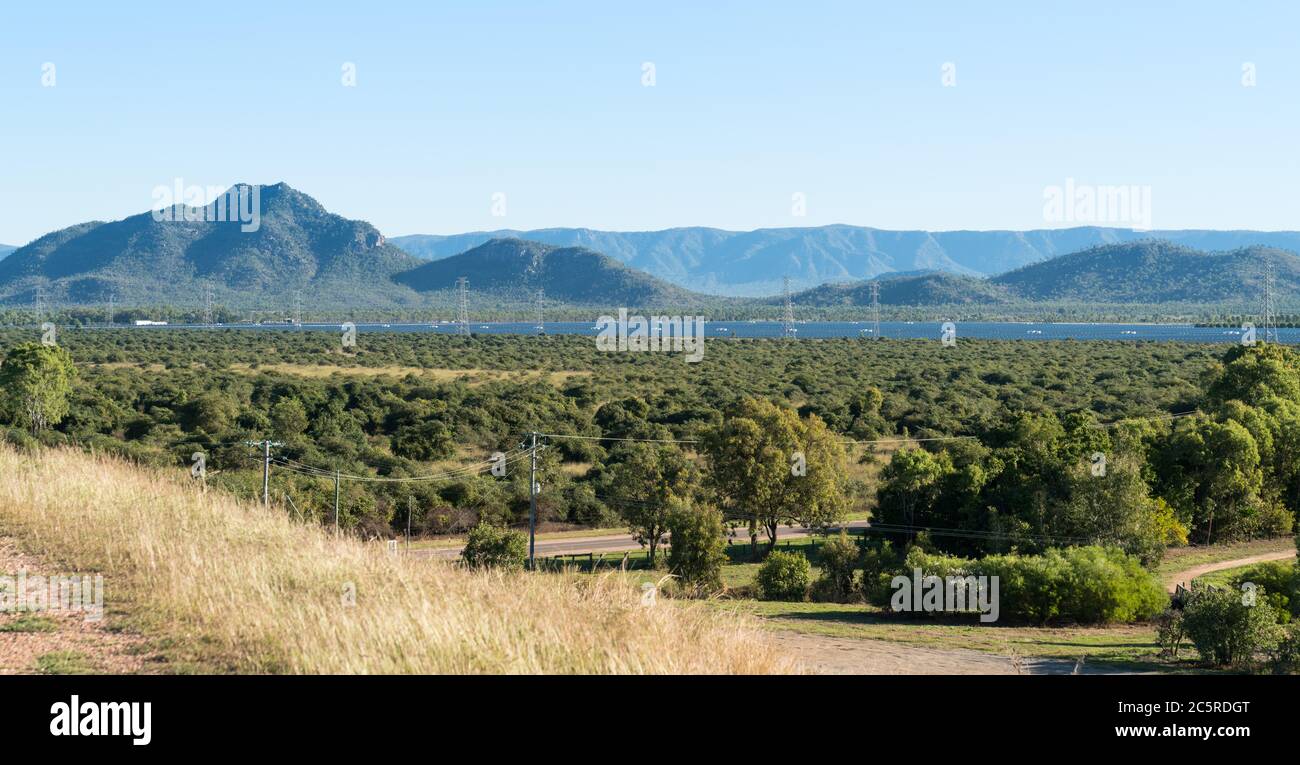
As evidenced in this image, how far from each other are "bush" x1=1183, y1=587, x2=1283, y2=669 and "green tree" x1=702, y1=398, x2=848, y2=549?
19.0m

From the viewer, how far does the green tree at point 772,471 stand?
35.0 m

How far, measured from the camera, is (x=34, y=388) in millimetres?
46844

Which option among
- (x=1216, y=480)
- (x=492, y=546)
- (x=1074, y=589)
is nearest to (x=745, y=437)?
(x=492, y=546)

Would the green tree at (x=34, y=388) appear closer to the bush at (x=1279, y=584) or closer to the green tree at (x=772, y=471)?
the green tree at (x=772, y=471)

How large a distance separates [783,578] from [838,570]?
67.6 inches

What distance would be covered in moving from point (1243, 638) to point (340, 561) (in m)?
13.1

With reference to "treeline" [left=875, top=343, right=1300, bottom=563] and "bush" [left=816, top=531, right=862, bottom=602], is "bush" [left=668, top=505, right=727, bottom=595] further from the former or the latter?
"treeline" [left=875, top=343, right=1300, bottom=563]

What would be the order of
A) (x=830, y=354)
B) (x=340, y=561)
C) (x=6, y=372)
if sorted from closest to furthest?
(x=340, y=561)
(x=6, y=372)
(x=830, y=354)

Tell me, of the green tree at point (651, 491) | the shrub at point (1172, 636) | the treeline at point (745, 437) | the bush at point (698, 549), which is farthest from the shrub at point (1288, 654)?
the green tree at point (651, 491)

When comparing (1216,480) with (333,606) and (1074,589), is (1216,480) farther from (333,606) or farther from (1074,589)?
(333,606)
